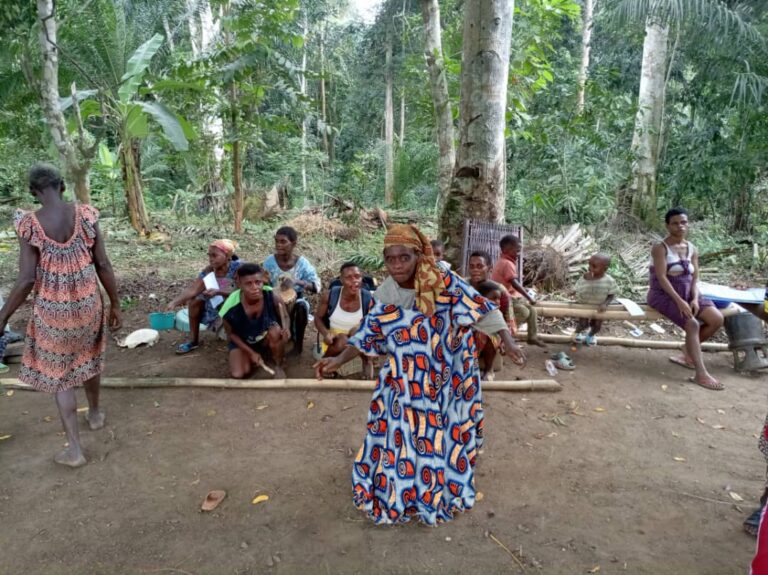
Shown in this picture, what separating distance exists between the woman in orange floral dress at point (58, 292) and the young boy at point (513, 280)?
3.38m

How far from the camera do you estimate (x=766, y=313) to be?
2680mm

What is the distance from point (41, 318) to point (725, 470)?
425 cm

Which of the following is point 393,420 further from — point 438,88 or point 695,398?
point 438,88

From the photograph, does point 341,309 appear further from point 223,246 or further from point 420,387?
point 420,387

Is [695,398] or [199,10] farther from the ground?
[199,10]

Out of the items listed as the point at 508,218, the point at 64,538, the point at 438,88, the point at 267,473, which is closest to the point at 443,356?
the point at 267,473

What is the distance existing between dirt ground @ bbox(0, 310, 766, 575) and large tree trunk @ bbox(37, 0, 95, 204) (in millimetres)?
3014

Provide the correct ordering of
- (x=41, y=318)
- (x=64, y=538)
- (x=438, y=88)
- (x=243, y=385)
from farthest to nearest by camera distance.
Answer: (x=438, y=88) → (x=243, y=385) → (x=41, y=318) → (x=64, y=538)

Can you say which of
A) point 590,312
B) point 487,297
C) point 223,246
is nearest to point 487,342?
point 487,297

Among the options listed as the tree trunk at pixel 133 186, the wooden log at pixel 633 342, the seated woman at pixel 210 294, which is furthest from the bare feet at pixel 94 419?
the tree trunk at pixel 133 186

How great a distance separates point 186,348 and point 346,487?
2.82 meters

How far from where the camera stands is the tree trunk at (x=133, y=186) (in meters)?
8.69

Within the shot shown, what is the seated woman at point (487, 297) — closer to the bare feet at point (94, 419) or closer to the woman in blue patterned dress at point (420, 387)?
the woman in blue patterned dress at point (420, 387)

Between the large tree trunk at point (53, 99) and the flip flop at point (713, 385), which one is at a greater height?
the large tree trunk at point (53, 99)
